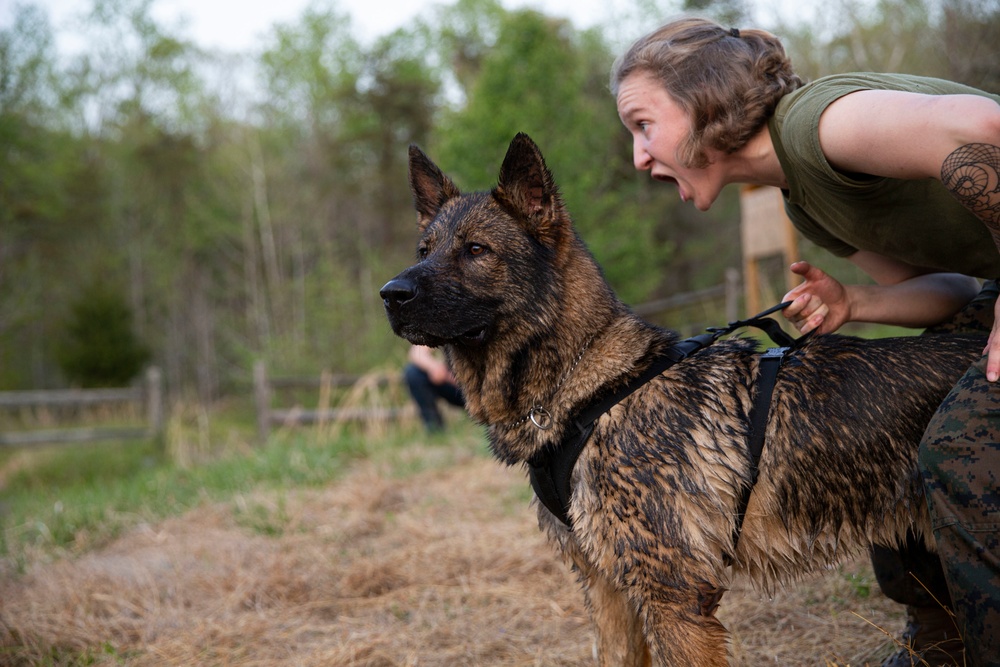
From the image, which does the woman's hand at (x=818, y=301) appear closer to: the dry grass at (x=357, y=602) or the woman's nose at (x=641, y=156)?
the woman's nose at (x=641, y=156)

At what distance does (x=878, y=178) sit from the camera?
7.18 feet

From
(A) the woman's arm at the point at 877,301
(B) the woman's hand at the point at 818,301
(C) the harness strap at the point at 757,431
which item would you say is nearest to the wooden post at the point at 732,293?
(A) the woman's arm at the point at 877,301

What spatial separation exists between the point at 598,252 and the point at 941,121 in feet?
44.5

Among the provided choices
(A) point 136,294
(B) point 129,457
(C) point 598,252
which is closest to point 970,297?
(C) point 598,252

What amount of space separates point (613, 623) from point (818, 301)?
142 cm

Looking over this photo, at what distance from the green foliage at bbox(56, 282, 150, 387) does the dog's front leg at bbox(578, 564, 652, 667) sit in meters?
25.5

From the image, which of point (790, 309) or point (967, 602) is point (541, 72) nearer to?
point (790, 309)

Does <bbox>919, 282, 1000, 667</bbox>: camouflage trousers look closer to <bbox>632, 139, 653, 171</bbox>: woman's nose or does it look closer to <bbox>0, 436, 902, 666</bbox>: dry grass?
<bbox>0, 436, 902, 666</bbox>: dry grass

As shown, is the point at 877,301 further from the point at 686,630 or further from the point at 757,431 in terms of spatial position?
the point at 686,630

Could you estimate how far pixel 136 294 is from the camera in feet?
93.3

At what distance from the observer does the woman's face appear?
2557 mm

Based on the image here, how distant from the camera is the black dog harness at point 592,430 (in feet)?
7.45

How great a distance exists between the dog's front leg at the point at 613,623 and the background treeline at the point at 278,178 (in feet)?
41.2

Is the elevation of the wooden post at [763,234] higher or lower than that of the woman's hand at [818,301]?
higher
